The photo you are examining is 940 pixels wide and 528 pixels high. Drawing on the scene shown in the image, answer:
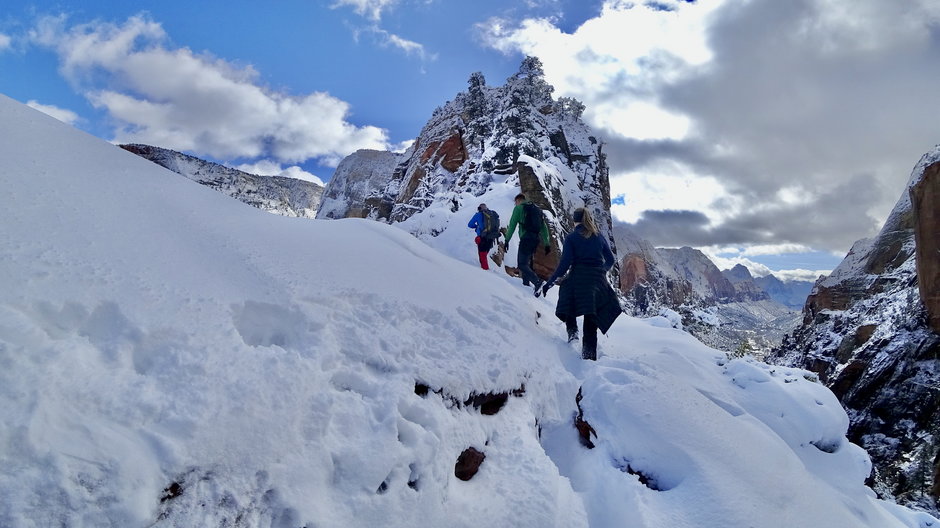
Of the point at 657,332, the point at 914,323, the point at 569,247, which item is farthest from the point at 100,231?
the point at 914,323

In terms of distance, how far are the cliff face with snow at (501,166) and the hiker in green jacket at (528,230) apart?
2537 mm

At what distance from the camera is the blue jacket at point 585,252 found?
19.8 feet

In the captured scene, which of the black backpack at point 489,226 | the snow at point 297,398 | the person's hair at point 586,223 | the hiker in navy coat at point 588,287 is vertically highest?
the black backpack at point 489,226

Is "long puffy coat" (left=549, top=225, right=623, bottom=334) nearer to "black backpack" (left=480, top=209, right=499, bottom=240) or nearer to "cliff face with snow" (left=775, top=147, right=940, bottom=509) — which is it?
"black backpack" (left=480, top=209, right=499, bottom=240)

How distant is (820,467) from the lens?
5.04m

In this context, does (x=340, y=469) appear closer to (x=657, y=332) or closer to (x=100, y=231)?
(x=100, y=231)

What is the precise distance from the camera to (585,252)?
6.05 metres

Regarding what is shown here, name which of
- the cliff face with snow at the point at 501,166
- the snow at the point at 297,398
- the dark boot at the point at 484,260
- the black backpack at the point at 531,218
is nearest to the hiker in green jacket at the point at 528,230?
the black backpack at the point at 531,218

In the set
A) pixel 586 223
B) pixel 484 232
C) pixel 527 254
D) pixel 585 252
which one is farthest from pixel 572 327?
pixel 484 232

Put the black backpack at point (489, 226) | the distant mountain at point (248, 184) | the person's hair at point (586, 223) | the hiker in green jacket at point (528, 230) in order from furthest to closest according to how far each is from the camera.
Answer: the distant mountain at point (248, 184), the black backpack at point (489, 226), the hiker in green jacket at point (528, 230), the person's hair at point (586, 223)

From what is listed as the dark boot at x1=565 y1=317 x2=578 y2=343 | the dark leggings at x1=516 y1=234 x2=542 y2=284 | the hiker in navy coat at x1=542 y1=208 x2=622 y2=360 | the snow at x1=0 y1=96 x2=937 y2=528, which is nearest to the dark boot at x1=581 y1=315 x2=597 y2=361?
the hiker in navy coat at x1=542 y1=208 x2=622 y2=360

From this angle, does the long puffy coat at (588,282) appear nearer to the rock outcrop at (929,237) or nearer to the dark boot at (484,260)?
the dark boot at (484,260)

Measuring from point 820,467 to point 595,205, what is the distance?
2563 cm

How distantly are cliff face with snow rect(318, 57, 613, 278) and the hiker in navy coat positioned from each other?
610 centimetres
